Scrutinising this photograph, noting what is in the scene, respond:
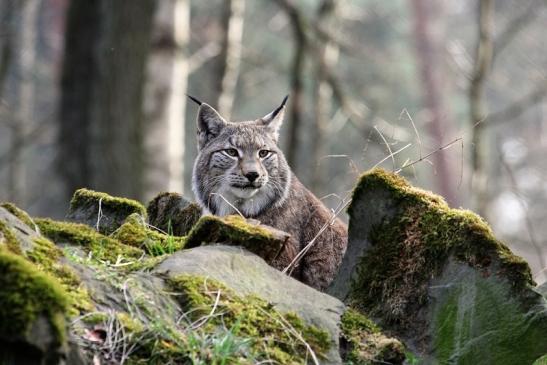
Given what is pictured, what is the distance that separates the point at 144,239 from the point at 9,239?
1.37 m

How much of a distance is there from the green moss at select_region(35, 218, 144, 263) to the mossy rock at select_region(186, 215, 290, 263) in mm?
319

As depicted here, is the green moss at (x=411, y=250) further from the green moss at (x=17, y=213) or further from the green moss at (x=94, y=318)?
the green moss at (x=17, y=213)

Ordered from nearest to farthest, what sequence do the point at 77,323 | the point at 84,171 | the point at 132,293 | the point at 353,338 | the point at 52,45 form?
the point at 77,323 < the point at 132,293 < the point at 353,338 < the point at 84,171 < the point at 52,45

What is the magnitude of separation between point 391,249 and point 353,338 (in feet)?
2.28

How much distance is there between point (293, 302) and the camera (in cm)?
Result: 425

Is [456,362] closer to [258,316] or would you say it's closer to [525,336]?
[525,336]

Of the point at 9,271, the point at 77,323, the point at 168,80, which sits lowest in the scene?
the point at 77,323

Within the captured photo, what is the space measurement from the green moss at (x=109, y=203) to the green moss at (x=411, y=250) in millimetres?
1505

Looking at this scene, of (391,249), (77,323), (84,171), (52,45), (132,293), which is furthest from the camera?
(52,45)

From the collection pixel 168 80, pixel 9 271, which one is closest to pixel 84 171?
pixel 168 80

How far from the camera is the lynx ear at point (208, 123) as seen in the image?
23.1 feet

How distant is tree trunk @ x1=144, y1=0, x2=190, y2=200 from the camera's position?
13695mm

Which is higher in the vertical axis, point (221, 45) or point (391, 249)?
point (221, 45)

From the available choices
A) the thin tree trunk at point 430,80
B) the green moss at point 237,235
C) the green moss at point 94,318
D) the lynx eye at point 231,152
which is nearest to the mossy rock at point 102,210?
the green moss at point 237,235
